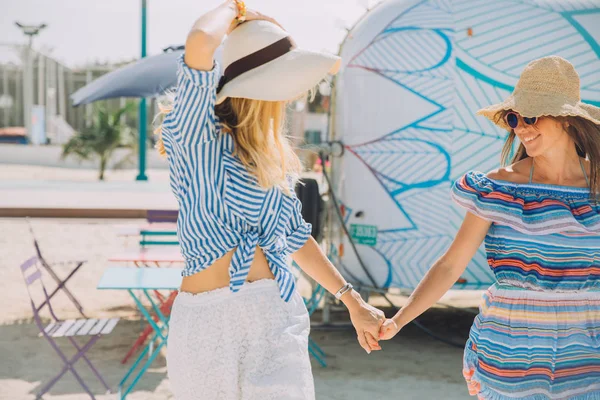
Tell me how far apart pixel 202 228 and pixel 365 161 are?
4.19 m

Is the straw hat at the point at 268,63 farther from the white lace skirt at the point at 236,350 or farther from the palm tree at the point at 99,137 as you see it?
the palm tree at the point at 99,137

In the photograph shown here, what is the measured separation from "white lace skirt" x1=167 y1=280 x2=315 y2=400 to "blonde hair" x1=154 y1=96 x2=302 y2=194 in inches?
12.5

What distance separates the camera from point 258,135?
221 cm

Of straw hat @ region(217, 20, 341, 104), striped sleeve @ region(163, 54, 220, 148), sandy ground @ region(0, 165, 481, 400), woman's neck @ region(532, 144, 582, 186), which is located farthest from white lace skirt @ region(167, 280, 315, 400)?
sandy ground @ region(0, 165, 481, 400)

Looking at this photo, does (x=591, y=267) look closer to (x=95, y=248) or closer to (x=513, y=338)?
(x=513, y=338)

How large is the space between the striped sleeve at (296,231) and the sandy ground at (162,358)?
2.89 m

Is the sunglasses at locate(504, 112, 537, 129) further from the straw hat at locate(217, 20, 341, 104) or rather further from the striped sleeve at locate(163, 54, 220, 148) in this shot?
the striped sleeve at locate(163, 54, 220, 148)

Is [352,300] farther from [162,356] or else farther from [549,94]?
[162,356]

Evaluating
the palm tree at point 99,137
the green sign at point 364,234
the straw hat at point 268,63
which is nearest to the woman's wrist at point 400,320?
the straw hat at point 268,63

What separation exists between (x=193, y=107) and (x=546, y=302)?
1217mm

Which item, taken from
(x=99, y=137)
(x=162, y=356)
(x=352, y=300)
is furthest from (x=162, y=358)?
(x=99, y=137)

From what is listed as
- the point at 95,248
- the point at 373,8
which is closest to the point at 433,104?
the point at 373,8

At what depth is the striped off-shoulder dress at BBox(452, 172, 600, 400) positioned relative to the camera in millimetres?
2383

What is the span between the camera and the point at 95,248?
1050 centimetres
